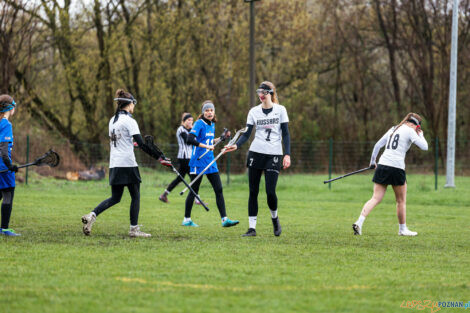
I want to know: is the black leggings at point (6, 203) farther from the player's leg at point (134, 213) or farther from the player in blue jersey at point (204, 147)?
the player in blue jersey at point (204, 147)

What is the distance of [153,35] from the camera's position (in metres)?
30.5

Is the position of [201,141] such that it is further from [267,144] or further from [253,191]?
[267,144]

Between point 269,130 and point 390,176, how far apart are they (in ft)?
6.59

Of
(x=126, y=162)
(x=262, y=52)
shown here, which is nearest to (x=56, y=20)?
(x=262, y=52)

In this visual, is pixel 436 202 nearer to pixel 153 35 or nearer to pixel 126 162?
pixel 126 162

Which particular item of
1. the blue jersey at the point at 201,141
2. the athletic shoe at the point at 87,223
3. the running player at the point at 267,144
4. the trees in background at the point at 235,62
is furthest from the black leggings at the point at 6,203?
the trees in background at the point at 235,62

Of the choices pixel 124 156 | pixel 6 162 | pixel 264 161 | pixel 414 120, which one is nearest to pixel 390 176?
pixel 414 120

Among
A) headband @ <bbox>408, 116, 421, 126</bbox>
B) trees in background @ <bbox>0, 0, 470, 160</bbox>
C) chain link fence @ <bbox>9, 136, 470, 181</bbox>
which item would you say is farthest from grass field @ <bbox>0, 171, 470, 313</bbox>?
trees in background @ <bbox>0, 0, 470, 160</bbox>

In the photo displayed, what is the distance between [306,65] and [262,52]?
8.03ft

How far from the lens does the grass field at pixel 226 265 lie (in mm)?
4918

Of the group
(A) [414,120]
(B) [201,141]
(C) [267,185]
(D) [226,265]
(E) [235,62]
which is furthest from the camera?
(E) [235,62]

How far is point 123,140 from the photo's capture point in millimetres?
8602

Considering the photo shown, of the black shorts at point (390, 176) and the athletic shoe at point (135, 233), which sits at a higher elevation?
the black shorts at point (390, 176)

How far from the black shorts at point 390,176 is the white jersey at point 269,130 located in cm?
170
